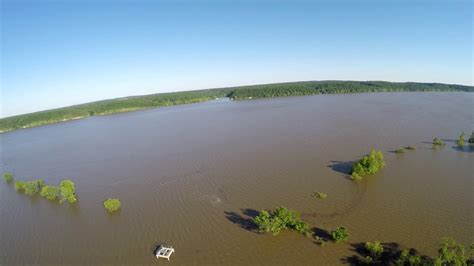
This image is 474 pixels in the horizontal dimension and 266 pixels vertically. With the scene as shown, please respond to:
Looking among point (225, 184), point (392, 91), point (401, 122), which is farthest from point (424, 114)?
point (392, 91)

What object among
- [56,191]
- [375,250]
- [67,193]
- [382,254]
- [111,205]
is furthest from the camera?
[56,191]

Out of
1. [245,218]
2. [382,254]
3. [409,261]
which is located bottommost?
[382,254]

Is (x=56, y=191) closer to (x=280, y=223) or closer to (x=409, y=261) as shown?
(x=280, y=223)

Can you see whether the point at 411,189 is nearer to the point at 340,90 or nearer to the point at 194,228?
the point at 194,228

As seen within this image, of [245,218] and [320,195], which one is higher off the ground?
[320,195]

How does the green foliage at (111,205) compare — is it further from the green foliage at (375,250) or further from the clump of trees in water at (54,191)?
the green foliage at (375,250)

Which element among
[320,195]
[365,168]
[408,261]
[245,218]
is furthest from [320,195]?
[408,261]

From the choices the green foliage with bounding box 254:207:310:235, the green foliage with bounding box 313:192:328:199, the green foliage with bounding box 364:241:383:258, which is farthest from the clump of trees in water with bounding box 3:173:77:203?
the green foliage with bounding box 364:241:383:258

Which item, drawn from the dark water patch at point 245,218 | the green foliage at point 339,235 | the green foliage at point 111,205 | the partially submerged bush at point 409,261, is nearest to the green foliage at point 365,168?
the green foliage at point 339,235
